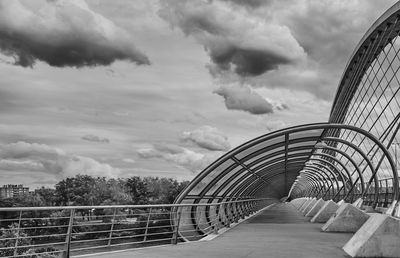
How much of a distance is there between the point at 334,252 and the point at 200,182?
6.85 metres

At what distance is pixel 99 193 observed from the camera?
4552 inches

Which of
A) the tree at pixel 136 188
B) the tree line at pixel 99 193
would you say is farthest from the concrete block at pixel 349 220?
the tree at pixel 136 188

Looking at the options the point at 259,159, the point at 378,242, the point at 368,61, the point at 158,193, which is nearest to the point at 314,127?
the point at 259,159

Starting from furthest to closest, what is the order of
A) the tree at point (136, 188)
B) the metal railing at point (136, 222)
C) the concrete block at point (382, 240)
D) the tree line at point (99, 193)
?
the tree at point (136, 188) < the tree line at point (99, 193) < the concrete block at point (382, 240) < the metal railing at point (136, 222)

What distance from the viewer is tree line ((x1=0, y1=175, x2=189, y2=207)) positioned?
11044 centimetres

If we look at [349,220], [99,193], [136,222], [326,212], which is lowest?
[349,220]

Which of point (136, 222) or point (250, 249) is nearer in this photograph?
point (250, 249)

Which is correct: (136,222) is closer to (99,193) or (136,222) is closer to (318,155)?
(318,155)

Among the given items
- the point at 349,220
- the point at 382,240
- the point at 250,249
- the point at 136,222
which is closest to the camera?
the point at 382,240

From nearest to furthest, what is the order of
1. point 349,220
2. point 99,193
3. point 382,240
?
point 382,240
point 349,220
point 99,193

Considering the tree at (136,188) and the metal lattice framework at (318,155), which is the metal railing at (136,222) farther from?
the tree at (136,188)

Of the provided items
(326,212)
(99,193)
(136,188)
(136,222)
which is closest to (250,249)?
(326,212)

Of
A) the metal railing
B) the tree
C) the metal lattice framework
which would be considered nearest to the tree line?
the tree

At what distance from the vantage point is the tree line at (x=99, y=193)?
362 ft
